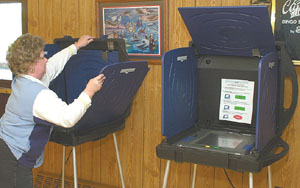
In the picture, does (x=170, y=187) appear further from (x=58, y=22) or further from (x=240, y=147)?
(x=58, y=22)

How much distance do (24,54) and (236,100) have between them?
1.13 metres

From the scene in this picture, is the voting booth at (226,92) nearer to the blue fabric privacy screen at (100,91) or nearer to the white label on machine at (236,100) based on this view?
the white label on machine at (236,100)

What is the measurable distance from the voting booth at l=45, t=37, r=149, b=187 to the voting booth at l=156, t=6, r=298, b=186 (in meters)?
0.30

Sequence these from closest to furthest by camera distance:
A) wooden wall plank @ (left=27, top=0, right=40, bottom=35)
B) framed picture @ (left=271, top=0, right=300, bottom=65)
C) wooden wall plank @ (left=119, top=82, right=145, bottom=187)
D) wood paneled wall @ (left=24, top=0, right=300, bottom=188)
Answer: framed picture @ (left=271, top=0, right=300, bottom=65) < wood paneled wall @ (left=24, top=0, right=300, bottom=188) < wooden wall plank @ (left=119, top=82, right=145, bottom=187) < wooden wall plank @ (left=27, top=0, right=40, bottom=35)

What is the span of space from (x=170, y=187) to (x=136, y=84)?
87 cm

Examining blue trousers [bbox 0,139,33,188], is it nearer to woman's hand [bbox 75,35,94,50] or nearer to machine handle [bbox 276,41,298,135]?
woman's hand [bbox 75,35,94,50]

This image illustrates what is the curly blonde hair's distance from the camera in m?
2.13

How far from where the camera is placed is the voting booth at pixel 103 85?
220cm

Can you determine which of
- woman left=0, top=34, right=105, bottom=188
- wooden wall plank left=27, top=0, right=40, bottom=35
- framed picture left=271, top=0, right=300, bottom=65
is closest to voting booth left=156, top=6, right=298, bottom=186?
framed picture left=271, top=0, right=300, bottom=65

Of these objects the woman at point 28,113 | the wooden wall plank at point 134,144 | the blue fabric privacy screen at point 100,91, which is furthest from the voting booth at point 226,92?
the wooden wall plank at point 134,144

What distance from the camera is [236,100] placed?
222cm

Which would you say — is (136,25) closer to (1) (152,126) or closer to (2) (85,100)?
(1) (152,126)

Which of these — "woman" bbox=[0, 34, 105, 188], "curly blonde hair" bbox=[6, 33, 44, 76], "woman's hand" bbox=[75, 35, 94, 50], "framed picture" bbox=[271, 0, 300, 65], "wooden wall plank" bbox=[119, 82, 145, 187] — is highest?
"framed picture" bbox=[271, 0, 300, 65]

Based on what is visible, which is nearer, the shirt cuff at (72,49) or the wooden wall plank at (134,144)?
the shirt cuff at (72,49)
